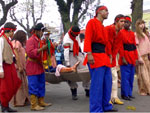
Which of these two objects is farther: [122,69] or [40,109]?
[122,69]

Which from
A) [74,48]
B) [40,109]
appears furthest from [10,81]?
[74,48]

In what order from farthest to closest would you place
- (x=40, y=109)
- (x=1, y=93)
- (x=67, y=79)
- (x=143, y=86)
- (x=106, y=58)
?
(x=143, y=86), (x=67, y=79), (x=40, y=109), (x=1, y=93), (x=106, y=58)

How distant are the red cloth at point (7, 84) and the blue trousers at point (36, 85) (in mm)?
358

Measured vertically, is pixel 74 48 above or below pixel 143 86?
above

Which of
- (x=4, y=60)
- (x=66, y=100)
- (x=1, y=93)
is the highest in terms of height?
(x=4, y=60)

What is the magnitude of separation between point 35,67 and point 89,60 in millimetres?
1529

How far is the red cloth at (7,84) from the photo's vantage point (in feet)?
17.4

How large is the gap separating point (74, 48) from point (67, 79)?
35.4 inches

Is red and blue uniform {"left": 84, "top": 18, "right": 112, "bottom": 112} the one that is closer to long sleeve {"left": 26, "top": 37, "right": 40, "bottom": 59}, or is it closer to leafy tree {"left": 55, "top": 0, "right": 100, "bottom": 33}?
long sleeve {"left": 26, "top": 37, "right": 40, "bottom": 59}

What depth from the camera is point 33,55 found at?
5.50 meters

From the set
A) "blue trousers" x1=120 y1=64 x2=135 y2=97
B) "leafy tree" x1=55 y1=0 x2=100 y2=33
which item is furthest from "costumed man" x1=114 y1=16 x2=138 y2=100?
"leafy tree" x1=55 y1=0 x2=100 y2=33

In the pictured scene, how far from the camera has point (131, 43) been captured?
6391mm

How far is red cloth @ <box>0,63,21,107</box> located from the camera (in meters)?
5.29

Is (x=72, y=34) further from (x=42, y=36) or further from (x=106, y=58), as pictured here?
(x=106, y=58)
